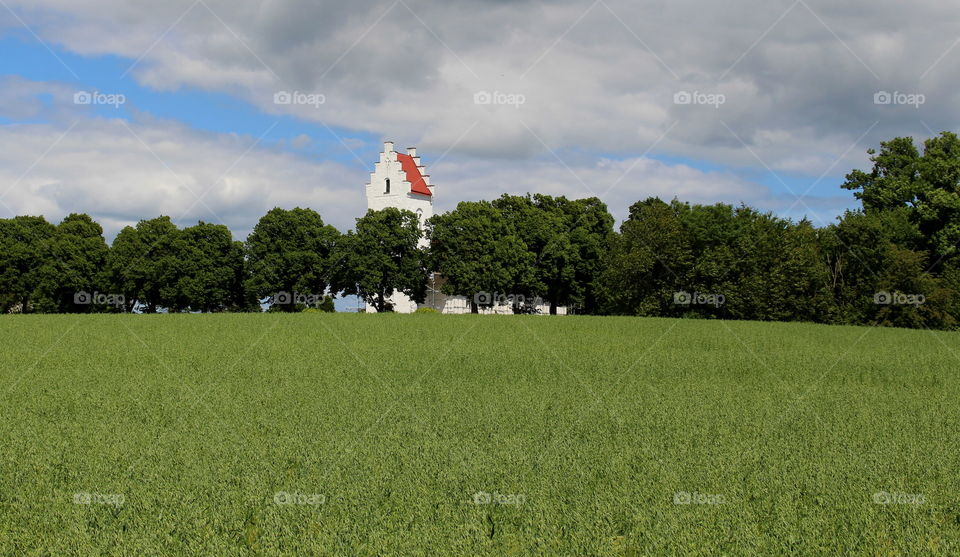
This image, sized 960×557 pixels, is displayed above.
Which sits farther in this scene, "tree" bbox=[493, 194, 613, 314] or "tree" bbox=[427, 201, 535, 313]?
"tree" bbox=[493, 194, 613, 314]

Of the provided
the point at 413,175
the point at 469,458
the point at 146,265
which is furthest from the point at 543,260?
the point at 469,458

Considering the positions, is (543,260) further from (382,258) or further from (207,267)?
(207,267)

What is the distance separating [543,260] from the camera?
7494cm

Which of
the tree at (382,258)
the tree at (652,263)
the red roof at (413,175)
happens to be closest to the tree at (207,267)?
the tree at (382,258)

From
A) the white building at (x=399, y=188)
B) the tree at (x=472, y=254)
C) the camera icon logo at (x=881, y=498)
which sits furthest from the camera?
the white building at (x=399, y=188)

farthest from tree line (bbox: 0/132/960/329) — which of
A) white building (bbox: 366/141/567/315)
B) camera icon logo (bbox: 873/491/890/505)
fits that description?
camera icon logo (bbox: 873/491/890/505)

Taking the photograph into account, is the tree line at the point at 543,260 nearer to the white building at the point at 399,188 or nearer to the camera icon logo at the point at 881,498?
the white building at the point at 399,188

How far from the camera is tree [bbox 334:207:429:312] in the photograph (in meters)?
65.9

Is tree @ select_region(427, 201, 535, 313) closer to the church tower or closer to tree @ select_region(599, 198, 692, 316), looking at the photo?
tree @ select_region(599, 198, 692, 316)

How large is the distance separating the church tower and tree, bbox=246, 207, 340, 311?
83.0 feet

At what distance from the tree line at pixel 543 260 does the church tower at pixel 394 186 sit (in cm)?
2214

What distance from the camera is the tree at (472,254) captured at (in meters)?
68.1

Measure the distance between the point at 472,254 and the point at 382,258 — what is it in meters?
8.48

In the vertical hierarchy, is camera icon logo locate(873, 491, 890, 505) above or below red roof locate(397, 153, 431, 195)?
below
